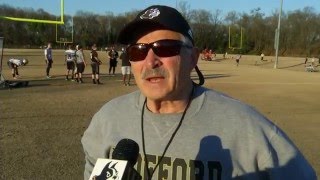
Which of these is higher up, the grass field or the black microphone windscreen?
the black microphone windscreen

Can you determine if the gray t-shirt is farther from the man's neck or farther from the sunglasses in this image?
the sunglasses

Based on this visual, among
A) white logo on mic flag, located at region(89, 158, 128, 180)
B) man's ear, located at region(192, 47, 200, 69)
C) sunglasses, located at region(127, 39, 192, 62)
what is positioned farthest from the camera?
man's ear, located at region(192, 47, 200, 69)

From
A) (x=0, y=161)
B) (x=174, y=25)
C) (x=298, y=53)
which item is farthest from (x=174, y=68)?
(x=298, y=53)

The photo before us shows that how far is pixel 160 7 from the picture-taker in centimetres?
242

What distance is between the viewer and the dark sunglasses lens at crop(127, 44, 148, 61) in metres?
2.39

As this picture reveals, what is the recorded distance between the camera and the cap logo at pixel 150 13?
7.73 ft

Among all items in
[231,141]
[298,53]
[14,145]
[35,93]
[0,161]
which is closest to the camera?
[231,141]

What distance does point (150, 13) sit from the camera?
2383 mm

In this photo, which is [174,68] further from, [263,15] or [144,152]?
[263,15]

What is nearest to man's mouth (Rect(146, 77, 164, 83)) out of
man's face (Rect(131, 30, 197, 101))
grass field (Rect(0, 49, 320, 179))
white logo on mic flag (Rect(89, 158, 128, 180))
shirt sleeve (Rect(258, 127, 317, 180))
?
man's face (Rect(131, 30, 197, 101))

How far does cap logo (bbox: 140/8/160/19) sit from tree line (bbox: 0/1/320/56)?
82.5 metres

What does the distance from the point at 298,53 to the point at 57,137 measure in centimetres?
8413

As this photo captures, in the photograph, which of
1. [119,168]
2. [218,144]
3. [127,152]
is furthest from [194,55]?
[119,168]

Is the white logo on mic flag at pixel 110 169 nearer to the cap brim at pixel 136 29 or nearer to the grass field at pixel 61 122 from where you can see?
the cap brim at pixel 136 29
